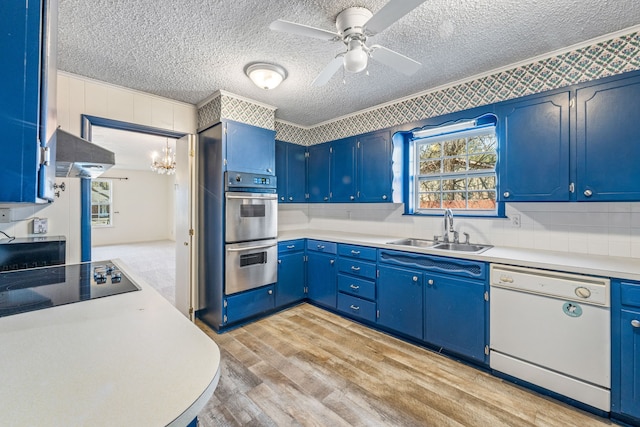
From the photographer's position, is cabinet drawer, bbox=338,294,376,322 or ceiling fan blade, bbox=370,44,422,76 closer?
ceiling fan blade, bbox=370,44,422,76

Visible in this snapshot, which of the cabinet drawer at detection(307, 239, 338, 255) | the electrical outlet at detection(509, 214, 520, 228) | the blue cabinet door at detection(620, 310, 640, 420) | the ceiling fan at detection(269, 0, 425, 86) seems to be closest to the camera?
the ceiling fan at detection(269, 0, 425, 86)

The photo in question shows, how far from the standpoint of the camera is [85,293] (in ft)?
4.34

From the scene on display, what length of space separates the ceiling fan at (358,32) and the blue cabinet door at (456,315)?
5.62 feet

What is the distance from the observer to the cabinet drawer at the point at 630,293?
162 centimetres

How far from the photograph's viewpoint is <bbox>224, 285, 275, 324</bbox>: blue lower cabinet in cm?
292

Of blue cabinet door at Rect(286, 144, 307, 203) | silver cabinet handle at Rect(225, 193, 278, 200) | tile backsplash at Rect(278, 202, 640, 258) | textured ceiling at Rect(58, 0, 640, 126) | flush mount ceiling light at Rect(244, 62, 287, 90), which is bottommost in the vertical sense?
tile backsplash at Rect(278, 202, 640, 258)

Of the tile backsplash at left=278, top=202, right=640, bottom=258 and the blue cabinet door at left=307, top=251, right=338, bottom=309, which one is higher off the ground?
the tile backsplash at left=278, top=202, right=640, bottom=258

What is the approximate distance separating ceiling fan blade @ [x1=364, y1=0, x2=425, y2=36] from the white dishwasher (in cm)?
183

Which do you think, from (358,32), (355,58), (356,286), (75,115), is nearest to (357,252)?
(356,286)

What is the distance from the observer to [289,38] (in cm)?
195

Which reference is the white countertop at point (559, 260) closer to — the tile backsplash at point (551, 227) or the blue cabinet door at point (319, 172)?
the tile backsplash at point (551, 227)

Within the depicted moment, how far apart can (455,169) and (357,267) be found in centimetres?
151

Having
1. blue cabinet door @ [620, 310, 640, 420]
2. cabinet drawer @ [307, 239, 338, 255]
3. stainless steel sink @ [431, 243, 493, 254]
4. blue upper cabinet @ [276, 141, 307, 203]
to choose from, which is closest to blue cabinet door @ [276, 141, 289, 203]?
blue upper cabinet @ [276, 141, 307, 203]

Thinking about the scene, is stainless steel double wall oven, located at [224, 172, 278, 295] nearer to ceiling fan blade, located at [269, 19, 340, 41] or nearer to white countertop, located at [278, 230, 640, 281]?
white countertop, located at [278, 230, 640, 281]
